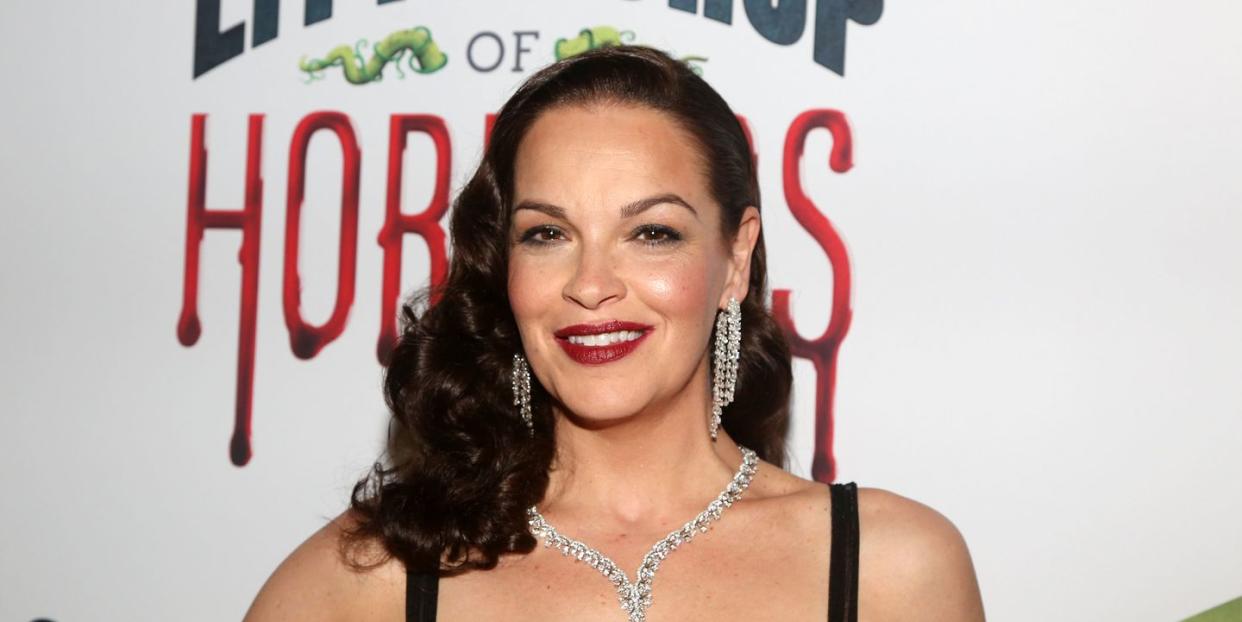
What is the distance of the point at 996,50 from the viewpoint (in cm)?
227

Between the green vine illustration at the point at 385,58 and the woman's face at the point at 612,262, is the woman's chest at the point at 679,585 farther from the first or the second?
the green vine illustration at the point at 385,58

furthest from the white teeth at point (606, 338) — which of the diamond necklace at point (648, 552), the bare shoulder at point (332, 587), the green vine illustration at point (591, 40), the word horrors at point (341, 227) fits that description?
the green vine illustration at point (591, 40)

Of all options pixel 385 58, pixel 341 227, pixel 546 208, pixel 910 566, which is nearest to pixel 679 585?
pixel 910 566

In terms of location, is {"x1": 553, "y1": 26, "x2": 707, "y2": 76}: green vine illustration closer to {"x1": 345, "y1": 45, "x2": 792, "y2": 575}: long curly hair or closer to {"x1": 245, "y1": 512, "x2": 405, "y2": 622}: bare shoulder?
{"x1": 345, "y1": 45, "x2": 792, "y2": 575}: long curly hair

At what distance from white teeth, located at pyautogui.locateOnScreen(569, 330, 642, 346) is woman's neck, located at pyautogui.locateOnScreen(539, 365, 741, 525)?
131 mm

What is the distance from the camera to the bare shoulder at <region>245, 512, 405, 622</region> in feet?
6.37

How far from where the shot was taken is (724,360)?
206 cm

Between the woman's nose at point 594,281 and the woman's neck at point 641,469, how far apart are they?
0.20 m

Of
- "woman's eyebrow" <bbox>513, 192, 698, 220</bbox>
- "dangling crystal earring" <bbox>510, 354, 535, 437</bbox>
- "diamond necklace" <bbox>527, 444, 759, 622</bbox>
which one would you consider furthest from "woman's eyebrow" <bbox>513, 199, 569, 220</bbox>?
"diamond necklace" <bbox>527, 444, 759, 622</bbox>

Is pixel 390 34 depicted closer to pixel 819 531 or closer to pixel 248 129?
pixel 248 129

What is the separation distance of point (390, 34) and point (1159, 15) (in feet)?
4.03

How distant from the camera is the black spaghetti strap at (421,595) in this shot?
1910 mm

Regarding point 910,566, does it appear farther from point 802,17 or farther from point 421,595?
point 802,17

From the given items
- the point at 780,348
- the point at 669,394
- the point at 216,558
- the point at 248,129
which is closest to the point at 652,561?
the point at 669,394
